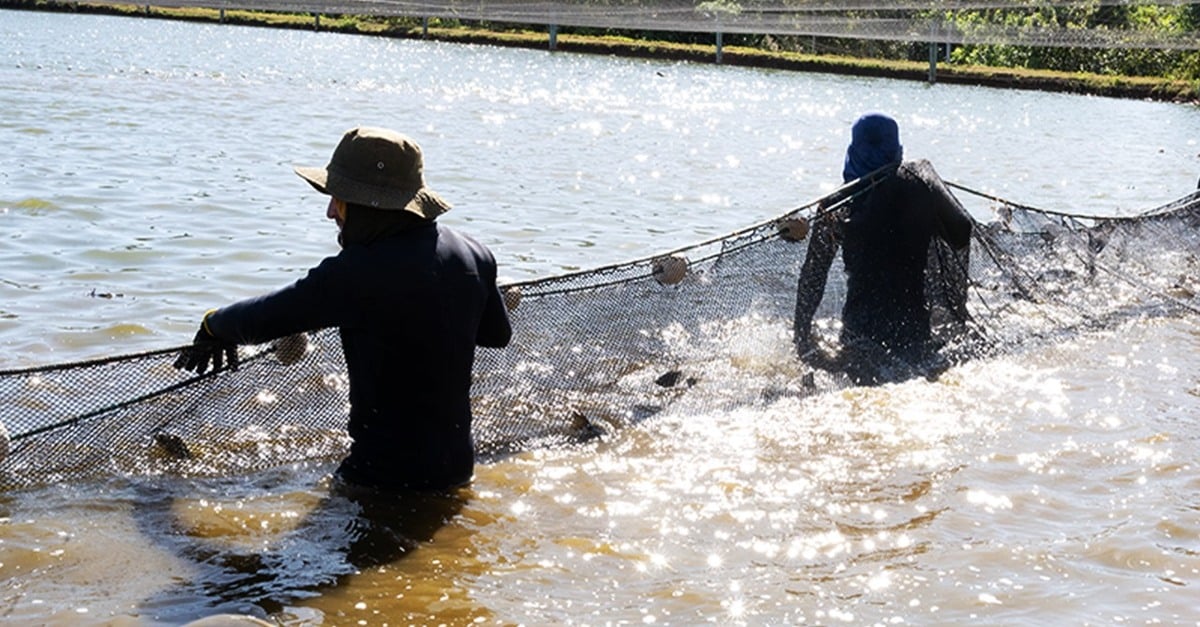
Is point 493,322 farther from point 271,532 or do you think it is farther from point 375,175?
point 271,532

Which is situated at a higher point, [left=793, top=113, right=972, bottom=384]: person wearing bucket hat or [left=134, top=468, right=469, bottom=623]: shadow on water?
[left=793, top=113, right=972, bottom=384]: person wearing bucket hat

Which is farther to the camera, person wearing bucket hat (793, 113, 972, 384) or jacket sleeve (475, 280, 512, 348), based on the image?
person wearing bucket hat (793, 113, 972, 384)

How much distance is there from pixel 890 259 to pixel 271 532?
137 inches

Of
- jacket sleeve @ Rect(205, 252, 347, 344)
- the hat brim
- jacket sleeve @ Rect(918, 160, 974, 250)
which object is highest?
the hat brim

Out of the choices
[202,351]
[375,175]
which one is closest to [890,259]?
[375,175]

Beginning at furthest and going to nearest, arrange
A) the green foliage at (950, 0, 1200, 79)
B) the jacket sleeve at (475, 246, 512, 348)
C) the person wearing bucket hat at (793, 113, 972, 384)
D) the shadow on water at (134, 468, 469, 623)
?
the green foliage at (950, 0, 1200, 79) → the person wearing bucket hat at (793, 113, 972, 384) → the jacket sleeve at (475, 246, 512, 348) → the shadow on water at (134, 468, 469, 623)

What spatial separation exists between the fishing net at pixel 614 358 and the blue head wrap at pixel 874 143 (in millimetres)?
232

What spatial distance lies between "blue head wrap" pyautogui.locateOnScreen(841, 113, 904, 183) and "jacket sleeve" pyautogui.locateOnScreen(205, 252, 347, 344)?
353cm

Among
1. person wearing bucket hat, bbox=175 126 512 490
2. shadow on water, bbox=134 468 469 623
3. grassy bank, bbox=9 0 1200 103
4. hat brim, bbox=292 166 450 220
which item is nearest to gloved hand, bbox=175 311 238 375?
person wearing bucket hat, bbox=175 126 512 490

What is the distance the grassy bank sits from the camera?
131 feet

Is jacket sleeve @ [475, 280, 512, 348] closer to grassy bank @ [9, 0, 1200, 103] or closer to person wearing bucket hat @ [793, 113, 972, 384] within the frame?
person wearing bucket hat @ [793, 113, 972, 384]

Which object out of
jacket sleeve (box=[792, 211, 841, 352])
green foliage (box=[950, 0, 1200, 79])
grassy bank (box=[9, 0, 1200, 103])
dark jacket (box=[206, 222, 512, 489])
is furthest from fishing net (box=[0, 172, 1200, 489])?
green foliage (box=[950, 0, 1200, 79])

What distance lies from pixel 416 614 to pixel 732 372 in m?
2.63

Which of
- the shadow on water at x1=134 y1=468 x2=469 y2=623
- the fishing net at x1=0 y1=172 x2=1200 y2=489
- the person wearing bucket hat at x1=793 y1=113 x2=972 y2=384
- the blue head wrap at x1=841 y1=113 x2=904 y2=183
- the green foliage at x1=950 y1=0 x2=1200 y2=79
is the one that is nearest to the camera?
the shadow on water at x1=134 y1=468 x2=469 y2=623
